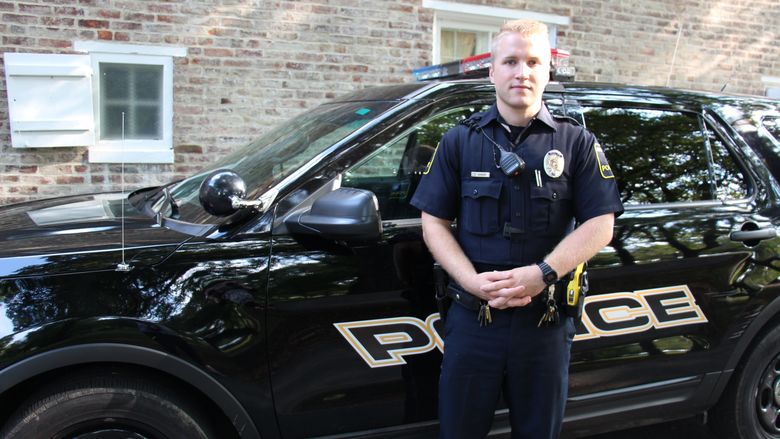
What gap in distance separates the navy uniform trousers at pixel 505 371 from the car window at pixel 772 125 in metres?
1.77

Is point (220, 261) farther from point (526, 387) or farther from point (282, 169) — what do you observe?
point (526, 387)

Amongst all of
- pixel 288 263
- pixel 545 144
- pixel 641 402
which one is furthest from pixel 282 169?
pixel 641 402

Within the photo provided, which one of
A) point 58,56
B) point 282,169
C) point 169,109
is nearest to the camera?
point 282,169

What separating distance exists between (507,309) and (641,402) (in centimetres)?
108

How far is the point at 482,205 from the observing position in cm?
213

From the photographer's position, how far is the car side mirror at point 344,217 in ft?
6.88

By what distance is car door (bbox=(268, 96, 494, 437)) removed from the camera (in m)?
2.24

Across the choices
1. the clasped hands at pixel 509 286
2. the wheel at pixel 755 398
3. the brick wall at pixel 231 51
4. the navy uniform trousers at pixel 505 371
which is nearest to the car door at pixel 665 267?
the wheel at pixel 755 398

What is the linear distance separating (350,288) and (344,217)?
312mm

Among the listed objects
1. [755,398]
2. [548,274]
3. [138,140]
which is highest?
[138,140]

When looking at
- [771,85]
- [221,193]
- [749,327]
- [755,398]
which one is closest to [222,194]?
[221,193]

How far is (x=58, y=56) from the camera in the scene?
5.55 meters

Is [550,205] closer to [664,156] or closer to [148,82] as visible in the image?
[664,156]

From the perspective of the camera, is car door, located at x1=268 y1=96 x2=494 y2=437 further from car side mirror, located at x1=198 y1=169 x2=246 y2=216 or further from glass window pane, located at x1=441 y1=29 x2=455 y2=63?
glass window pane, located at x1=441 y1=29 x2=455 y2=63
